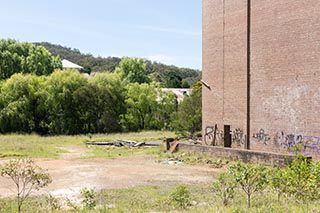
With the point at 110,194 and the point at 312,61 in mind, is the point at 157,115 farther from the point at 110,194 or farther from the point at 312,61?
the point at 110,194

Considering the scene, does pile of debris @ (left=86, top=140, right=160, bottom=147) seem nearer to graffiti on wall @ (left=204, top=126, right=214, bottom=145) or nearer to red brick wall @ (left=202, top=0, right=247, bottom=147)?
graffiti on wall @ (left=204, top=126, right=214, bottom=145)

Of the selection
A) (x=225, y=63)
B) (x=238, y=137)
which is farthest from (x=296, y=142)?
(x=225, y=63)

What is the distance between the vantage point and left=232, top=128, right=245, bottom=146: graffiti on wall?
2454 cm

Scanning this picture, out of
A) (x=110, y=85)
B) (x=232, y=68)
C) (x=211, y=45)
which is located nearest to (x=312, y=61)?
(x=232, y=68)

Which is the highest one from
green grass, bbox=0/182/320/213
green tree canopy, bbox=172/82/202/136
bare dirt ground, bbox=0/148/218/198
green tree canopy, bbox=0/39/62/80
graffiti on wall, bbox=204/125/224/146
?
green tree canopy, bbox=0/39/62/80

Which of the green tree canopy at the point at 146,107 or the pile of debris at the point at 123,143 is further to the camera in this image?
the green tree canopy at the point at 146,107

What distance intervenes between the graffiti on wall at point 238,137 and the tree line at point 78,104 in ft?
57.7

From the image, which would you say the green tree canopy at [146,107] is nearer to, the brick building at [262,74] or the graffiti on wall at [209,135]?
the brick building at [262,74]

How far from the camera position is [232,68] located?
84.3ft

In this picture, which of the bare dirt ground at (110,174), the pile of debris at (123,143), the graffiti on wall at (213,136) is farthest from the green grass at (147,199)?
the pile of debris at (123,143)

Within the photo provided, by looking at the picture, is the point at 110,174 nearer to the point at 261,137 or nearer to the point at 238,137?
the point at 261,137

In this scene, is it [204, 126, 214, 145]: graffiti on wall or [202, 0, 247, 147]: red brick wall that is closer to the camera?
[202, 0, 247, 147]: red brick wall

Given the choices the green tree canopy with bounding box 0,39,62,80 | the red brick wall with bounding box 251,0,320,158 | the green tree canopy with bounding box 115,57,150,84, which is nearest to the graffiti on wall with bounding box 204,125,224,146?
the red brick wall with bounding box 251,0,320,158

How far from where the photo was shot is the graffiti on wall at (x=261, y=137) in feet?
73.9
